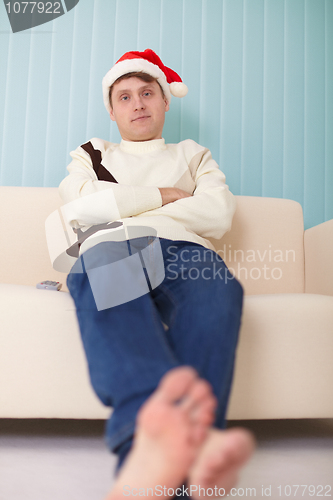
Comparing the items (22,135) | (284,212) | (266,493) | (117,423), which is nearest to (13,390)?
(117,423)

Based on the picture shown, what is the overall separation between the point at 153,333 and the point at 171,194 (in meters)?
0.56

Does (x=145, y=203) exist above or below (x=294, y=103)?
below

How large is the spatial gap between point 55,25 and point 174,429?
186cm

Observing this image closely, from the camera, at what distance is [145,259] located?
0.83 metres

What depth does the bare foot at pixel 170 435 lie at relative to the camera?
0.41 m

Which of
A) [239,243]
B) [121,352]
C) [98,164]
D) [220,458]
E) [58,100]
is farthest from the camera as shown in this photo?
[58,100]

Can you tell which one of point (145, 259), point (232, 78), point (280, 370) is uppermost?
point (232, 78)

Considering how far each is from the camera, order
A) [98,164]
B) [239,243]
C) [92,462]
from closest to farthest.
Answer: [92,462] → [98,164] → [239,243]

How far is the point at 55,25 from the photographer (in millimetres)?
1713

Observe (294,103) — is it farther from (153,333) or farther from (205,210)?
(153,333)

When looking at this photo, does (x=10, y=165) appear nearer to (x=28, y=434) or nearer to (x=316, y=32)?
(x=28, y=434)

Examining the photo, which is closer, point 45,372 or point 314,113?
point 45,372

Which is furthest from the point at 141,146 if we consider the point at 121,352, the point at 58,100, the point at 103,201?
the point at 121,352

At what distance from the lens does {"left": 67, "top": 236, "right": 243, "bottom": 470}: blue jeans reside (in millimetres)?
500
